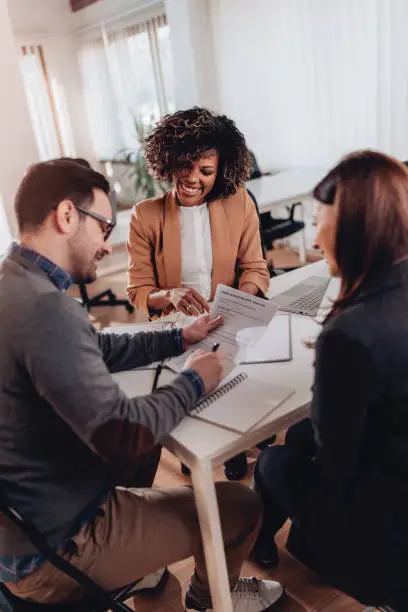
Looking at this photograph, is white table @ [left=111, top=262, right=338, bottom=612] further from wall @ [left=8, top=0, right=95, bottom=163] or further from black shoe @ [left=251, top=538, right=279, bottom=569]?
wall @ [left=8, top=0, right=95, bottom=163]

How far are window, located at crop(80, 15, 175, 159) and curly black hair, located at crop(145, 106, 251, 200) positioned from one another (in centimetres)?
448

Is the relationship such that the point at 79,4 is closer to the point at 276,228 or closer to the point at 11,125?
the point at 11,125

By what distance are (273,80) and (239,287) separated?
3348 millimetres

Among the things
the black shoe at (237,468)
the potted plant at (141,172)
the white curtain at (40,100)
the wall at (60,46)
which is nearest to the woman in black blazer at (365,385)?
the black shoe at (237,468)

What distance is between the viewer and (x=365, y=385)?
954mm

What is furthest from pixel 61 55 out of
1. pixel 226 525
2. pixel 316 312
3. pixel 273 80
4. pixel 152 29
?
pixel 226 525

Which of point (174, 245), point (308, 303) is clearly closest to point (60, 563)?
point (308, 303)

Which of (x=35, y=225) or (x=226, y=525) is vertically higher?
(x=35, y=225)

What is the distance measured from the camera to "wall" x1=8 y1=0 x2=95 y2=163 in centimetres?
640

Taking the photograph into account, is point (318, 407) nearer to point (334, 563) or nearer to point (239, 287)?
Answer: point (334, 563)

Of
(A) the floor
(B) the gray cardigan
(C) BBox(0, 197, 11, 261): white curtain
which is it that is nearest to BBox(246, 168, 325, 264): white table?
(C) BBox(0, 197, 11, 261): white curtain

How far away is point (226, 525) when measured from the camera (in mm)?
1280

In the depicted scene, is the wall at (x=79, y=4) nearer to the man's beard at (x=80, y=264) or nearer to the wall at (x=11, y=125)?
the wall at (x=11, y=125)

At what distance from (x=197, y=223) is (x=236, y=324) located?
2.15 feet
